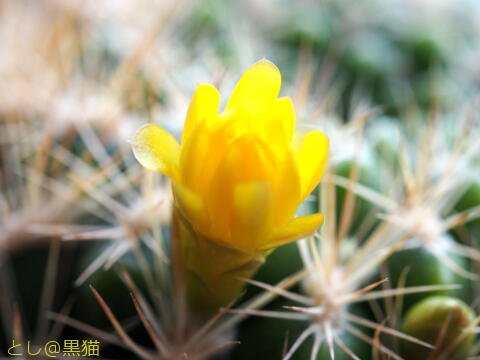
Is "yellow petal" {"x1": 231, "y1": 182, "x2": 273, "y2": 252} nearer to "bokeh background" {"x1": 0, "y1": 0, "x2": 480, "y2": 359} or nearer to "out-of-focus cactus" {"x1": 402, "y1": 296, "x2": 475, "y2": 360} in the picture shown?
"bokeh background" {"x1": 0, "y1": 0, "x2": 480, "y2": 359}

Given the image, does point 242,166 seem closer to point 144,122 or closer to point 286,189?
point 286,189

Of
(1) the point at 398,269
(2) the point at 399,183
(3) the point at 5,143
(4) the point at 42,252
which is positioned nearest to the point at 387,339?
(1) the point at 398,269

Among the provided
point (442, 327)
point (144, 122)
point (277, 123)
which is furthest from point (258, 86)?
point (144, 122)

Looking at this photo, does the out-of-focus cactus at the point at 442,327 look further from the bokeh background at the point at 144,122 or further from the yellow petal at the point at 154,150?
the yellow petal at the point at 154,150

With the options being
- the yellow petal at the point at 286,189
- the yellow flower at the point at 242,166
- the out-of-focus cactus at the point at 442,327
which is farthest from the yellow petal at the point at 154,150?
the out-of-focus cactus at the point at 442,327

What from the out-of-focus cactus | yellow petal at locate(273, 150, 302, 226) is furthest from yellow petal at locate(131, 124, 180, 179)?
the out-of-focus cactus
